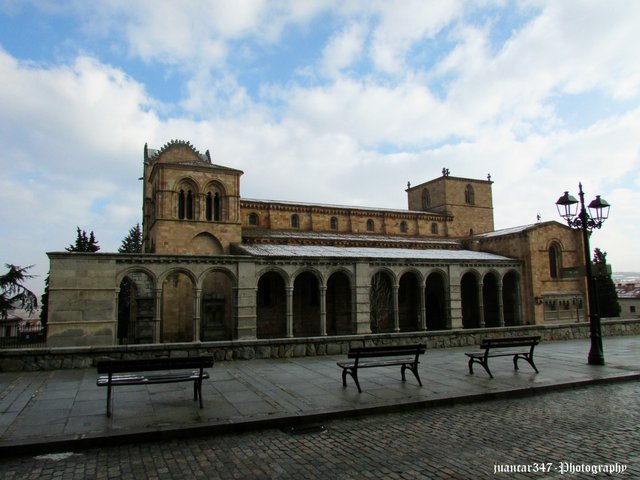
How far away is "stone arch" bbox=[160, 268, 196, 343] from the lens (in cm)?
2620

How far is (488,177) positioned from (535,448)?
41224 mm

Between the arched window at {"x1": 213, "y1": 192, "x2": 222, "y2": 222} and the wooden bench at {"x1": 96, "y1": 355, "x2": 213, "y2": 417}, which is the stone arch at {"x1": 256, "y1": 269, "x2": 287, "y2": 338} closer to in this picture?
the arched window at {"x1": 213, "y1": 192, "x2": 222, "y2": 222}

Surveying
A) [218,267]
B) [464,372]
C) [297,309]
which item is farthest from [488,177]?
[464,372]

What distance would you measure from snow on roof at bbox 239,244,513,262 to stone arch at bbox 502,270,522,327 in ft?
5.47

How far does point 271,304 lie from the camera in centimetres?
2928

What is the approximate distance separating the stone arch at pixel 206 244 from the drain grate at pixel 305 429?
21190 millimetres

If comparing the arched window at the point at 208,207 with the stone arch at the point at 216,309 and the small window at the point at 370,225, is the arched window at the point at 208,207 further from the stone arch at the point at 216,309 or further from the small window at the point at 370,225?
the small window at the point at 370,225

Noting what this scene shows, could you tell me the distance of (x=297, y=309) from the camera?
30.2 meters

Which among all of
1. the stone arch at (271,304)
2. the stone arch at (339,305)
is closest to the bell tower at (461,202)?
the stone arch at (339,305)

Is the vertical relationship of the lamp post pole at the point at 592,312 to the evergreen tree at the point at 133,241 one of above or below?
below

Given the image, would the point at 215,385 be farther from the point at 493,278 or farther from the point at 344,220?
the point at 493,278

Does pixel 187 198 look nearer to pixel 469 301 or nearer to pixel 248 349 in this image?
pixel 248 349

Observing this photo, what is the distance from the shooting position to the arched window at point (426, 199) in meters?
43.3

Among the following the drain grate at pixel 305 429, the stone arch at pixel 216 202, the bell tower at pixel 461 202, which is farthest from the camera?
the bell tower at pixel 461 202
